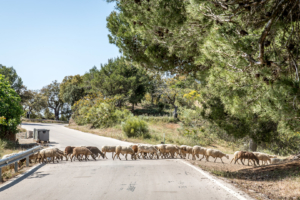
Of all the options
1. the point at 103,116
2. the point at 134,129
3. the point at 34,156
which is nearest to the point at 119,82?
the point at 103,116

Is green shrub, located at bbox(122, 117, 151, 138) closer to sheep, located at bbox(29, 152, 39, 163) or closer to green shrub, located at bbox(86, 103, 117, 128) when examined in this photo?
green shrub, located at bbox(86, 103, 117, 128)

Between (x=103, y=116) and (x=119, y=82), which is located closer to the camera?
(x=103, y=116)

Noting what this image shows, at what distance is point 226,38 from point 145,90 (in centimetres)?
4822

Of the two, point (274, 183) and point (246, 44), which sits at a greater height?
point (246, 44)

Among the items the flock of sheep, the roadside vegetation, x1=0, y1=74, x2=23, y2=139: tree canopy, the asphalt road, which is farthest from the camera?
x1=0, y1=74, x2=23, y2=139: tree canopy

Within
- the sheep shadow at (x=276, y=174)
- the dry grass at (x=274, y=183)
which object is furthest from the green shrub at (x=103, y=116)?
the dry grass at (x=274, y=183)

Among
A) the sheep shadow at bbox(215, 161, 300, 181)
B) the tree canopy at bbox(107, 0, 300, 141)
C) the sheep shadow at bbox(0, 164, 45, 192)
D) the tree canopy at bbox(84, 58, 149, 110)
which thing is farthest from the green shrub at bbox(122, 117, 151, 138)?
the tree canopy at bbox(84, 58, 149, 110)

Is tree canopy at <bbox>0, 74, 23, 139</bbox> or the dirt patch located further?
tree canopy at <bbox>0, 74, 23, 139</bbox>

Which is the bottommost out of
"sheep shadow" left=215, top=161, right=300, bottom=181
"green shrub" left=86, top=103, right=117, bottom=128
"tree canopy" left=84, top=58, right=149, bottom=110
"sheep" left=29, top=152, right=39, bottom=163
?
"sheep shadow" left=215, top=161, right=300, bottom=181

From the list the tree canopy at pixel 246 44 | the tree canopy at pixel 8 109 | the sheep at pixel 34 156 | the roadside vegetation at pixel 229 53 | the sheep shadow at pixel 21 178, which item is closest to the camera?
the tree canopy at pixel 246 44

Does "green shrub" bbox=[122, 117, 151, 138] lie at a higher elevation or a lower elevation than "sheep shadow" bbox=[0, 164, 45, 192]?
higher

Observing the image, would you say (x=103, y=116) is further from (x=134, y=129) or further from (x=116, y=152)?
(x=116, y=152)

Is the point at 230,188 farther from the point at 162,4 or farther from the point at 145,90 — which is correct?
the point at 145,90

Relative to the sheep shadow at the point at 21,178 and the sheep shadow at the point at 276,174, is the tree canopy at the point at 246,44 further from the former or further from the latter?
the sheep shadow at the point at 21,178
